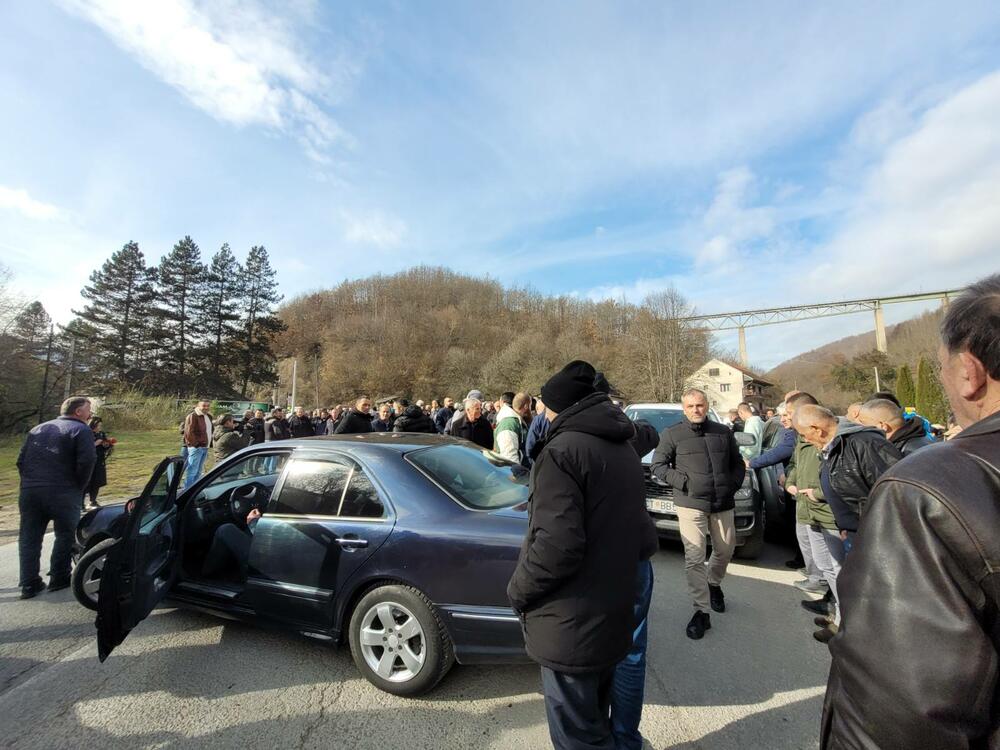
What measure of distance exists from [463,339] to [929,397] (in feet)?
165

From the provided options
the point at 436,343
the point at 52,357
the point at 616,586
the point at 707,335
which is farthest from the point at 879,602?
the point at 436,343

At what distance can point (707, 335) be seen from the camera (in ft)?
118

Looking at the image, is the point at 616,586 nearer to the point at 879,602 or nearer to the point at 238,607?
the point at 879,602

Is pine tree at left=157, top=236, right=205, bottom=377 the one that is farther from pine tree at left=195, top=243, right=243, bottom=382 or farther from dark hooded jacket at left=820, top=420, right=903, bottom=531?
dark hooded jacket at left=820, top=420, right=903, bottom=531

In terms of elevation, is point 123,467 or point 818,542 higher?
point 818,542

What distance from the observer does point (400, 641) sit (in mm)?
2902

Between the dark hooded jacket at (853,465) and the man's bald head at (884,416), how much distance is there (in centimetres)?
87

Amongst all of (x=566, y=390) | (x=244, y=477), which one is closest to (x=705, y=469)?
(x=566, y=390)

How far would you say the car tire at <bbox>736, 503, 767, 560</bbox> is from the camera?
535cm

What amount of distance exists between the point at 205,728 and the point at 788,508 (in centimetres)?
647

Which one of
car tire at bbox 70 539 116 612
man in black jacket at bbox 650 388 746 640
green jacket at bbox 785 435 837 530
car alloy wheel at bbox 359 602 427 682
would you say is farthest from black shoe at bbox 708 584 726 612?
car tire at bbox 70 539 116 612

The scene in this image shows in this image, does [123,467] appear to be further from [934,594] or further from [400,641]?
[934,594]

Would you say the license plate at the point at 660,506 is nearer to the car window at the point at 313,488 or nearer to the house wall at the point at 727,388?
the car window at the point at 313,488

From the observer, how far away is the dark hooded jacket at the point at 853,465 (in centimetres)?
331
